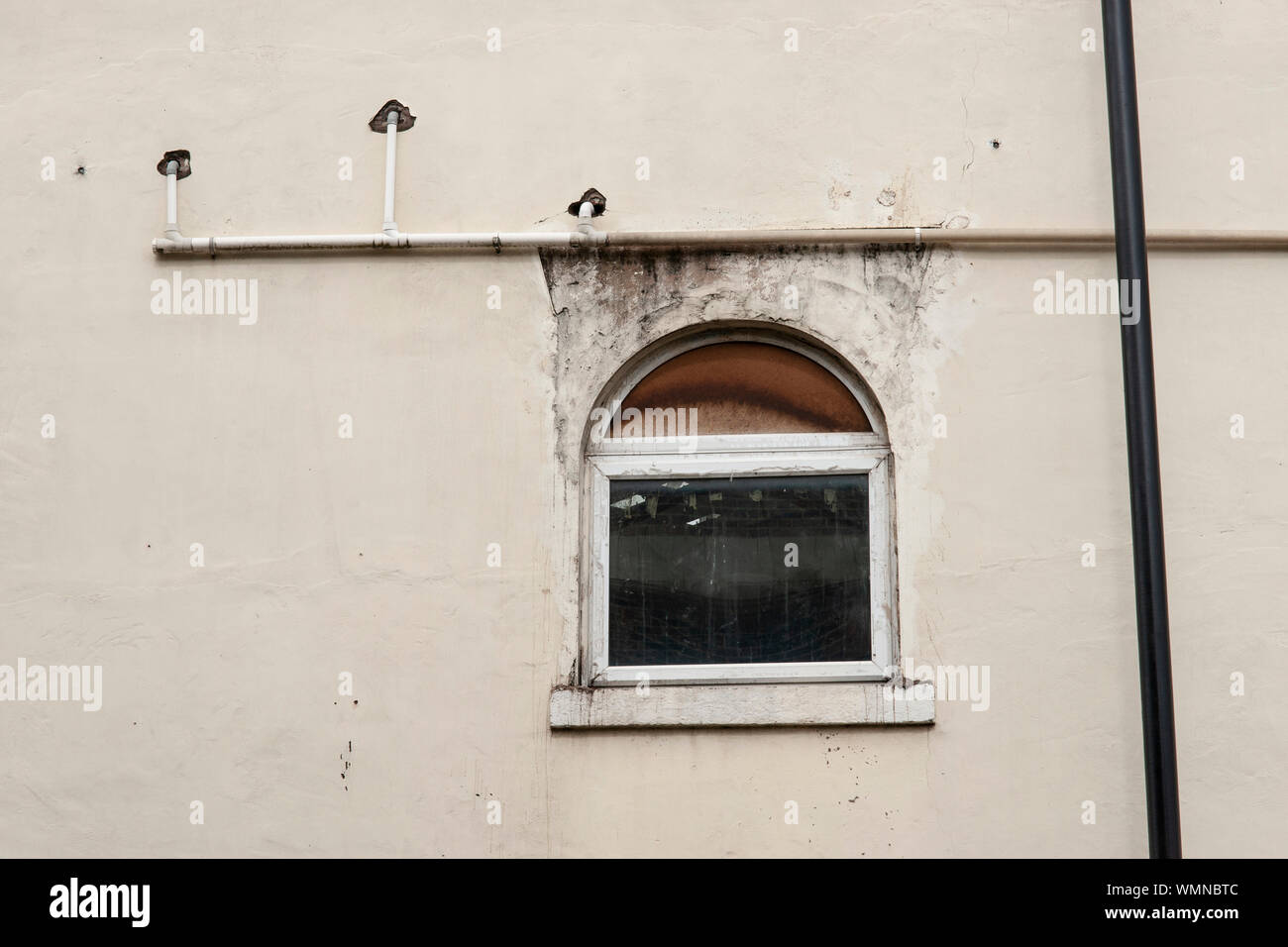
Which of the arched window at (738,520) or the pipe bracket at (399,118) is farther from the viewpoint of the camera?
the pipe bracket at (399,118)

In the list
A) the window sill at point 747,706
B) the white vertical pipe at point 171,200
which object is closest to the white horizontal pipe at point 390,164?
the white vertical pipe at point 171,200

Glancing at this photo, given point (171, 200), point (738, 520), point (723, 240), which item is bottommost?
point (738, 520)

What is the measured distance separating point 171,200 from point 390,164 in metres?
0.96

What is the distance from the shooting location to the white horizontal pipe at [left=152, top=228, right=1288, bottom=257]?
5625 mm

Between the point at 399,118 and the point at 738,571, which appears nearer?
the point at 738,571

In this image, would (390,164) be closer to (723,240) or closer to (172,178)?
(172,178)

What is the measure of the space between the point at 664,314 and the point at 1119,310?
72.3 inches

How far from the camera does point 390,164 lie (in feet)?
19.1

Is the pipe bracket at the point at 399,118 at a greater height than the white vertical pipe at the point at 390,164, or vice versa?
the pipe bracket at the point at 399,118

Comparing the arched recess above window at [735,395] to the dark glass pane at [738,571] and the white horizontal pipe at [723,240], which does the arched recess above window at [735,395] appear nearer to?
the dark glass pane at [738,571]

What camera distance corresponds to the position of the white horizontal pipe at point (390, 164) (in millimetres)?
5770

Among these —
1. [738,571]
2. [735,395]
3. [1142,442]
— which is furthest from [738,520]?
[1142,442]

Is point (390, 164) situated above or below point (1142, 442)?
above

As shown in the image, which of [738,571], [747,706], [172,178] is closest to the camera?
[747,706]
